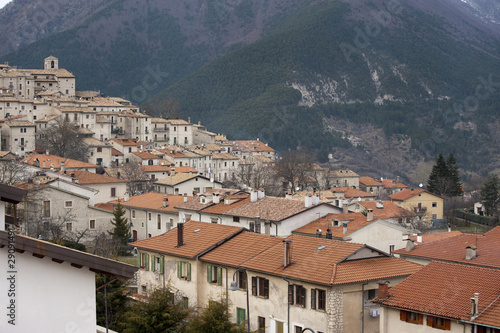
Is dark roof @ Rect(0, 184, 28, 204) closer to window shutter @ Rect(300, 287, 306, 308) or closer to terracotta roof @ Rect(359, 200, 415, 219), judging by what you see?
window shutter @ Rect(300, 287, 306, 308)

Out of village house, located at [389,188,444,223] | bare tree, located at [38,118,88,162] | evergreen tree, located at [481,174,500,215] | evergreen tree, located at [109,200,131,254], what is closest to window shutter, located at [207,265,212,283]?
evergreen tree, located at [109,200,131,254]

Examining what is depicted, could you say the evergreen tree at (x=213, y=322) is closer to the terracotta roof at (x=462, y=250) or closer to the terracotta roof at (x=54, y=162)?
the terracotta roof at (x=462, y=250)

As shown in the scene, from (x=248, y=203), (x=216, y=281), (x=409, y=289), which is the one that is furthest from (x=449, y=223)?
(x=409, y=289)

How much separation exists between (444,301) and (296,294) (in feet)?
24.9

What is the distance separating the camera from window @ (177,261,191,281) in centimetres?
3750

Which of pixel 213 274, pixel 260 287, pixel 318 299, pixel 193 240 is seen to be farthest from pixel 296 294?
pixel 193 240

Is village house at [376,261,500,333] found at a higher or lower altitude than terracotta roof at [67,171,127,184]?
lower

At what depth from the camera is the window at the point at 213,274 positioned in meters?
36.1

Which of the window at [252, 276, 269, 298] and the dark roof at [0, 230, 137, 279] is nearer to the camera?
the dark roof at [0, 230, 137, 279]

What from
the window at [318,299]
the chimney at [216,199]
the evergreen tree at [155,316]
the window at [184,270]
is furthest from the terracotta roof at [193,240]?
the chimney at [216,199]

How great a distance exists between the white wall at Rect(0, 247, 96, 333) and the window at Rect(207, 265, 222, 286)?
25845 mm

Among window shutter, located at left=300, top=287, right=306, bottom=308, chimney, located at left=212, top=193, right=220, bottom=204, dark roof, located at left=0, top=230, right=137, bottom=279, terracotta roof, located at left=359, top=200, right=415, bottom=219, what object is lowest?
window shutter, located at left=300, top=287, right=306, bottom=308

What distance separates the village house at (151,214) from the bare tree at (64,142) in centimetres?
3378

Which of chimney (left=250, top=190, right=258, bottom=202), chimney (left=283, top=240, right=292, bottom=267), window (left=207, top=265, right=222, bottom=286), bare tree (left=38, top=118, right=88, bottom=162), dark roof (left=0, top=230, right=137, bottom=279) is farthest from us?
bare tree (left=38, top=118, right=88, bottom=162)
